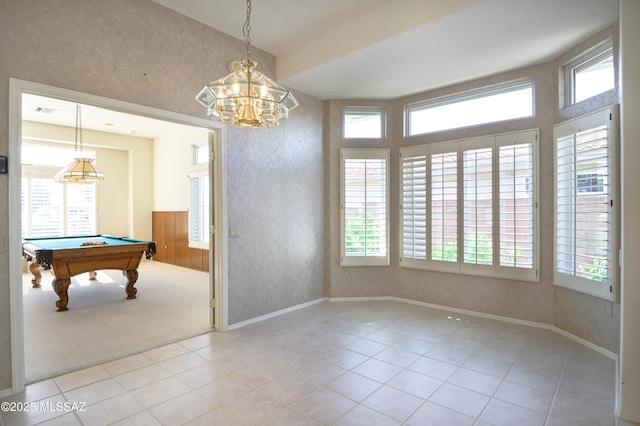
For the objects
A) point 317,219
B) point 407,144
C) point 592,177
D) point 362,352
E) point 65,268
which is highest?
point 407,144

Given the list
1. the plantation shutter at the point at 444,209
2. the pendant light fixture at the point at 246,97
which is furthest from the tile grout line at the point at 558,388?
the pendant light fixture at the point at 246,97

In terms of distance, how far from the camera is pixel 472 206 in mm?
4176

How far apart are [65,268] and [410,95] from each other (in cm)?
531

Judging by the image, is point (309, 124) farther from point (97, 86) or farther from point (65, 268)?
point (65, 268)

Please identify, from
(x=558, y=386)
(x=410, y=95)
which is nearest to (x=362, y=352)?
(x=558, y=386)

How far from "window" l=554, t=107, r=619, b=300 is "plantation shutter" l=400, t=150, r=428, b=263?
1.50 m

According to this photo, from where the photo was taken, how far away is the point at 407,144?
15.7 ft

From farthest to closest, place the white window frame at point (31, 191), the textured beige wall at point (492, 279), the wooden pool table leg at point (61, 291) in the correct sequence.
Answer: the white window frame at point (31, 191) < the wooden pool table leg at point (61, 291) < the textured beige wall at point (492, 279)

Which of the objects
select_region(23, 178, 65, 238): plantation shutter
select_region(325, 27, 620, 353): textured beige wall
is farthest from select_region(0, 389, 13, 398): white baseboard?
select_region(23, 178, 65, 238): plantation shutter

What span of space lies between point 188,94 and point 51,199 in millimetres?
6677

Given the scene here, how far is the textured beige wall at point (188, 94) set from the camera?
2.46 meters

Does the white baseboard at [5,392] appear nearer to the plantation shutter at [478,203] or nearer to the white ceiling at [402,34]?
the white ceiling at [402,34]

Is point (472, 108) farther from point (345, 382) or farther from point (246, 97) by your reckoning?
point (345, 382)

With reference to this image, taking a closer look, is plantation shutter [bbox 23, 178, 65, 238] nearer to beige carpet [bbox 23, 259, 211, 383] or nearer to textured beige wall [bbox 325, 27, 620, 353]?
beige carpet [bbox 23, 259, 211, 383]
